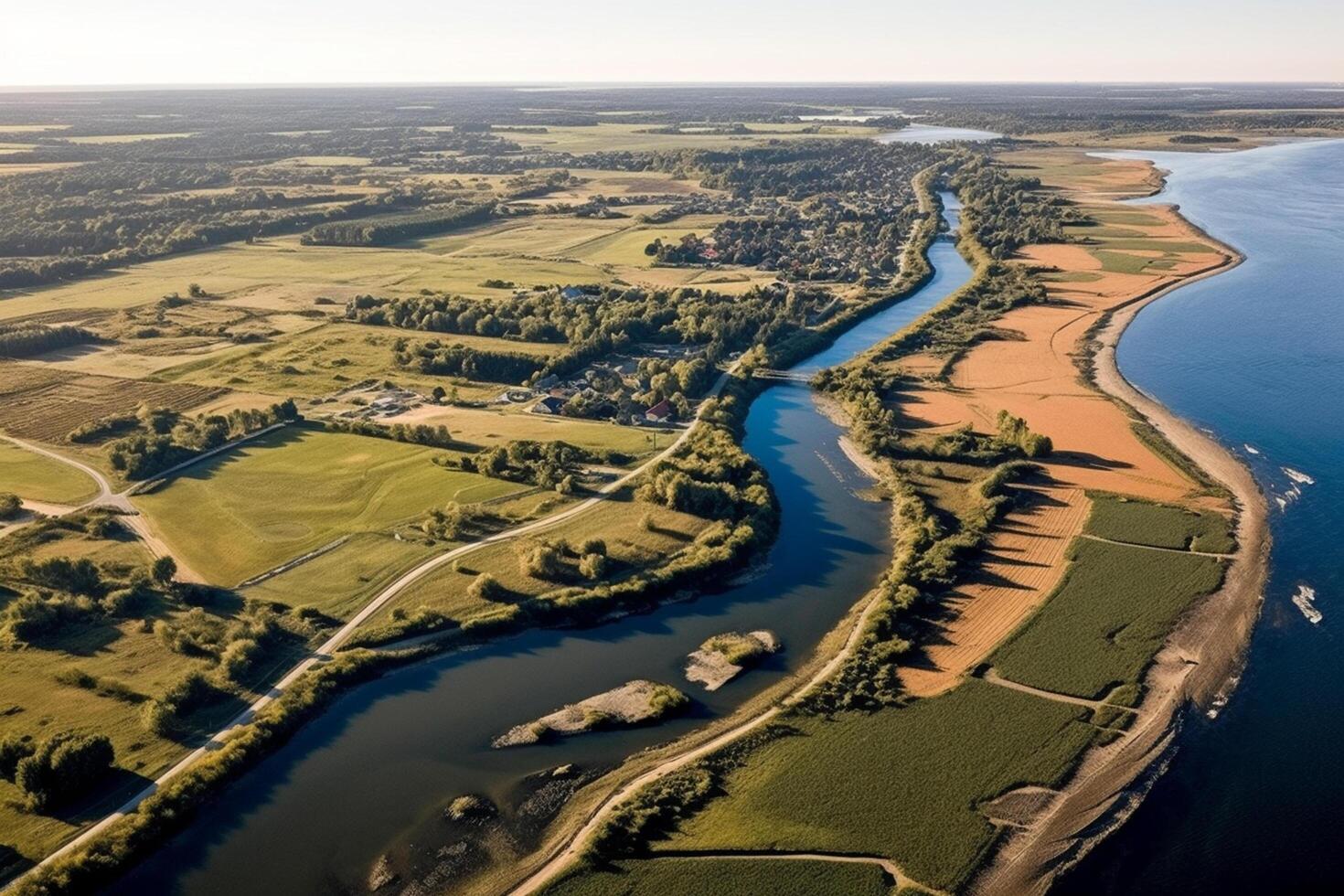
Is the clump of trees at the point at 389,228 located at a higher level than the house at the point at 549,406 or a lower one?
higher

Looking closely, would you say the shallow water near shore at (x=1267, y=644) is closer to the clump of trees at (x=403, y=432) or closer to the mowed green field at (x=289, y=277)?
the clump of trees at (x=403, y=432)

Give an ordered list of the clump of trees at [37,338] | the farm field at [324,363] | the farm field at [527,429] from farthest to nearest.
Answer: the clump of trees at [37,338], the farm field at [324,363], the farm field at [527,429]

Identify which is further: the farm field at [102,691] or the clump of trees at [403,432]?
the clump of trees at [403,432]

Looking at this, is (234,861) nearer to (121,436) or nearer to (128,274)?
(121,436)

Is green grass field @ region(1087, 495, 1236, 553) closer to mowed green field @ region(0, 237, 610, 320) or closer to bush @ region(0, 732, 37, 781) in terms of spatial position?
bush @ region(0, 732, 37, 781)

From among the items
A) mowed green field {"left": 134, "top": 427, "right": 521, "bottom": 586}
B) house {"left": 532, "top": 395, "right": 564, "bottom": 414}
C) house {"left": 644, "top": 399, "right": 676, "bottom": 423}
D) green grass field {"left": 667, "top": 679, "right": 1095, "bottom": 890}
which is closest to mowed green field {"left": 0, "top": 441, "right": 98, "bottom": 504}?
mowed green field {"left": 134, "top": 427, "right": 521, "bottom": 586}

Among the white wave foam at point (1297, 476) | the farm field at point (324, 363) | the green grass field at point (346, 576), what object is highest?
the farm field at point (324, 363)

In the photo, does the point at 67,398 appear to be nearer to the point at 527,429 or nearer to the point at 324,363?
the point at 324,363

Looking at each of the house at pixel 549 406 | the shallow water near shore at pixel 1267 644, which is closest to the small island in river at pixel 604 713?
the shallow water near shore at pixel 1267 644

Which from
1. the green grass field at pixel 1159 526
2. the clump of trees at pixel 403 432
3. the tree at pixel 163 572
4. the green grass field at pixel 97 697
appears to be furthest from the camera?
the clump of trees at pixel 403 432
